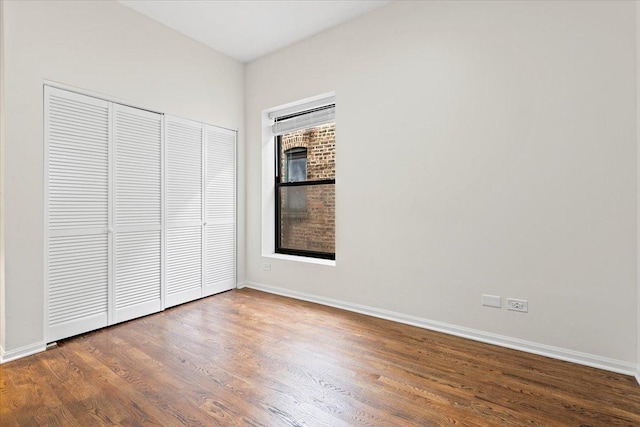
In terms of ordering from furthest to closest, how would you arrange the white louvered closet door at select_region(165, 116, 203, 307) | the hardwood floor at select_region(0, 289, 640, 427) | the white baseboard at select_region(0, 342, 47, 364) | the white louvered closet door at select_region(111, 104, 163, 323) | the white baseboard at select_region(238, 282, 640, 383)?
the white louvered closet door at select_region(165, 116, 203, 307) < the white louvered closet door at select_region(111, 104, 163, 323) < the white baseboard at select_region(0, 342, 47, 364) < the white baseboard at select_region(238, 282, 640, 383) < the hardwood floor at select_region(0, 289, 640, 427)

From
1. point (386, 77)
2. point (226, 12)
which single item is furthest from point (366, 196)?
point (226, 12)

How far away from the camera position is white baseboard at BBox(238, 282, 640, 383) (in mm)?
2219

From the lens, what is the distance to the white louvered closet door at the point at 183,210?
3543 mm

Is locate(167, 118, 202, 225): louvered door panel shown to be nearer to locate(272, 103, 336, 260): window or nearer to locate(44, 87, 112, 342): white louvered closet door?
locate(44, 87, 112, 342): white louvered closet door

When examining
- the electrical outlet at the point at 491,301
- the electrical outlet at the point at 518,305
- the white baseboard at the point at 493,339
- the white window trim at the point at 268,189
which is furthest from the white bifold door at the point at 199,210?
the electrical outlet at the point at 518,305

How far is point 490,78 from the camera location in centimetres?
264

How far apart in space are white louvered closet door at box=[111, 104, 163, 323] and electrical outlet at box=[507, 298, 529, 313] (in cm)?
345

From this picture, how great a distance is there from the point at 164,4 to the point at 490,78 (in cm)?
318

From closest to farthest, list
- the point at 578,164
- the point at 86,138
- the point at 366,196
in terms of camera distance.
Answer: the point at 578,164
the point at 86,138
the point at 366,196

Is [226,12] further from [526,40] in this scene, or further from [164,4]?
[526,40]

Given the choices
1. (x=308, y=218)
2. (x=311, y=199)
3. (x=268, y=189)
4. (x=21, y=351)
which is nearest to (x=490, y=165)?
(x=311, y=199)

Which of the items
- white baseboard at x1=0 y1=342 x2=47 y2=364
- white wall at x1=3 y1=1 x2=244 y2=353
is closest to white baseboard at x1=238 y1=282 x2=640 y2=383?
white baseboard at x1=0 y1=342 x2=47 y2=364

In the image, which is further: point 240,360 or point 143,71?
point 143,71

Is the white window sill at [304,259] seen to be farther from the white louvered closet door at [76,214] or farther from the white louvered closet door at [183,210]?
the white louvered closet door at [76,214]
